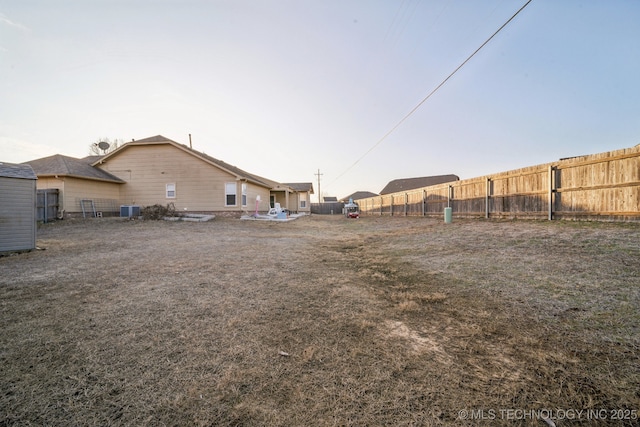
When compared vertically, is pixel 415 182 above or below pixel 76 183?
above

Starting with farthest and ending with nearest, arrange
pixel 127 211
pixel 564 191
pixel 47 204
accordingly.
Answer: pixel 127 211
pixel 47 204
pixel 564 191

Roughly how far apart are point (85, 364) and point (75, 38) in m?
13.2

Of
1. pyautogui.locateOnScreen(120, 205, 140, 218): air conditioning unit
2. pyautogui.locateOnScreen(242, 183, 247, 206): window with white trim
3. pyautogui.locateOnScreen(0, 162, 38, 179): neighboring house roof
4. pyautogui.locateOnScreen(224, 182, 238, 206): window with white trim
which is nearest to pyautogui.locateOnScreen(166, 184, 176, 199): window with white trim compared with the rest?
pyautogui.locateOnScreen(120, 205, 140, 218): air conditioning unit

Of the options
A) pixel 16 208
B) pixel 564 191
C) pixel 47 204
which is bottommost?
pixel 16 208

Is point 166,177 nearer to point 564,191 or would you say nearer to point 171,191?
point 171,191

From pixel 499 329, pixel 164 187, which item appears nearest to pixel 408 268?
pixel 499 329

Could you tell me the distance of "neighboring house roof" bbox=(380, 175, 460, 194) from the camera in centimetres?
4631

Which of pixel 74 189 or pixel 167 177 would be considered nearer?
pixel 74 189

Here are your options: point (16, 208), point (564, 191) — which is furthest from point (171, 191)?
point (564, 191)

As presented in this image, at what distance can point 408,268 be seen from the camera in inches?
219

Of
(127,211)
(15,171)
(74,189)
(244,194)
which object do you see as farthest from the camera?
(244,194)

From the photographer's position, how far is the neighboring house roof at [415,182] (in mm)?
46312

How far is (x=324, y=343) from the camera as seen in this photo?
8.33 ft

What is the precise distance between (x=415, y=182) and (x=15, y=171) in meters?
50.8
